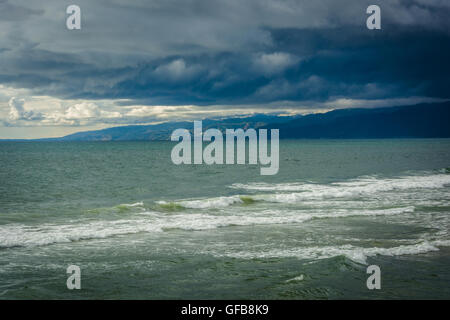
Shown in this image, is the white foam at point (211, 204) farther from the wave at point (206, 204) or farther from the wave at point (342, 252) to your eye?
the wave at point (342, 252)

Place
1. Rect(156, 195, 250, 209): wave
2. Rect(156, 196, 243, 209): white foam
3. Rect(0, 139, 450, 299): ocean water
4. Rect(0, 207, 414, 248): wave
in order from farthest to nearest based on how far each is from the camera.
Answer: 1. Rect(156, 196, 243, 209): white foam
2. Rect(156, 195, 250, 209): wave
3. Rect(0, 207, 414, 248): wave
4. Rect(0, 139, 450, 299): ocean water

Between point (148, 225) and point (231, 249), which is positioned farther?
point (148, 225)

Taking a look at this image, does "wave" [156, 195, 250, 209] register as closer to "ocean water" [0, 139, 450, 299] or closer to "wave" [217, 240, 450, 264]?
"ocean water" [0, 139, 450, 299]

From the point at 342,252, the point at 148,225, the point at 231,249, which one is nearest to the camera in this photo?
the point at 342,252

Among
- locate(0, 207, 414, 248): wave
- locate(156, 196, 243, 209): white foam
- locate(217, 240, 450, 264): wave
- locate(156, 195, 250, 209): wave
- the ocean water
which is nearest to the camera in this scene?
the ocean water

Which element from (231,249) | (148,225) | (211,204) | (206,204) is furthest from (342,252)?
(206,204)

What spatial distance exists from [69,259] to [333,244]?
31.5 feet

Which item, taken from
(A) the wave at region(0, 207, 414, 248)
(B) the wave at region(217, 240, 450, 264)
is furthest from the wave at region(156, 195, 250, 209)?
(B) the wave at region(217, 240, 450, 264)

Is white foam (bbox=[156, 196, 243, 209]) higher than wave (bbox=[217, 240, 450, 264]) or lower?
lower

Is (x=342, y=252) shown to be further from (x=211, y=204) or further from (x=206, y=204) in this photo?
(x=206, y=204)

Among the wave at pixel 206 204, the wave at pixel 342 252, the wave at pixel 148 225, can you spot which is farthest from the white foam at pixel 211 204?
the wave at pixel 342 252
